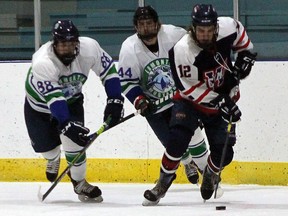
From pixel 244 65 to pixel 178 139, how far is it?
533 millimetres

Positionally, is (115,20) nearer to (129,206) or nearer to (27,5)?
(27,5)

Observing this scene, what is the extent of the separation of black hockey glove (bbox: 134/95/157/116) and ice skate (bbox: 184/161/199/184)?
2.46ft

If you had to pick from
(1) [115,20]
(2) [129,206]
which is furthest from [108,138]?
(2) [129,206]

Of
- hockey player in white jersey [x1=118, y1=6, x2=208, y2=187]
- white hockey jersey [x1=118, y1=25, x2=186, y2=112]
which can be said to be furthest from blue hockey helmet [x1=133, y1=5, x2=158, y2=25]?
white hockey jersey [x1=118, y1=25, x2=186, y2=112]

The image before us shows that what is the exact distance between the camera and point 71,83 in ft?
20.2

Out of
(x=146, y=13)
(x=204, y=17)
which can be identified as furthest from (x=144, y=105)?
(x=204, y=17)

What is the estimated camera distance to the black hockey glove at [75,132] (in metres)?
5.96

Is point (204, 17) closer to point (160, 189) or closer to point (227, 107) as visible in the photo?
point (227, 107)

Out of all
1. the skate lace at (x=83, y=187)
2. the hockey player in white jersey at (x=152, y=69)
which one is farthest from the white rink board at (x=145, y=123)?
the skate lace at (x=83, y=187)

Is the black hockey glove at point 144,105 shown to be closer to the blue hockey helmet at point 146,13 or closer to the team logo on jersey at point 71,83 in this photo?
the team logo on jersey at point 71,83

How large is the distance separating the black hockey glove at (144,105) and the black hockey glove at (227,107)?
46 centimetres

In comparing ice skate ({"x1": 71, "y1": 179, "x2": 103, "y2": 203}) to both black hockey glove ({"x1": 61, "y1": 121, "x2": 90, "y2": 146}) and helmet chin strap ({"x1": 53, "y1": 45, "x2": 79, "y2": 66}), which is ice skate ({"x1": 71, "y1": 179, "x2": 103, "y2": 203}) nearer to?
black hockey glove ({"x1": 61, "y1": 121, "x2": 90, "y2": 146})

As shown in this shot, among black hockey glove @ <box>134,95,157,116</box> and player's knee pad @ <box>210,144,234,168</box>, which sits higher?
black hockey glove @ <box>134,95,157,116</box>

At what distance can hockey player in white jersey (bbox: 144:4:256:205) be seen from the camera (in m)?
5.81
